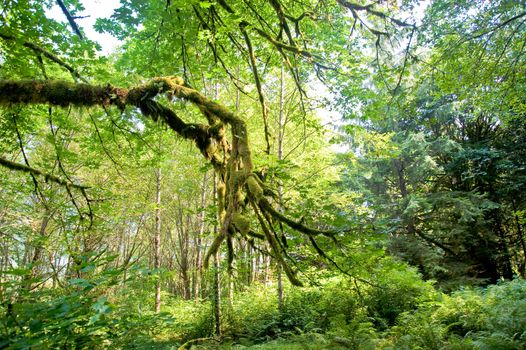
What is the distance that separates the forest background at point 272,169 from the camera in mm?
2879

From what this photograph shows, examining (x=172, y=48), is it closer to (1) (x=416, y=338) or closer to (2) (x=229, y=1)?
(2) (x=229, y=1)

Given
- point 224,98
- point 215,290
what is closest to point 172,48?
point 215,290

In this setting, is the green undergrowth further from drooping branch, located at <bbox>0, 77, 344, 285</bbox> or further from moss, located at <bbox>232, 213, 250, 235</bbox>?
drooping branch, located at <bbox>0, 77, 344, 285</bbox>

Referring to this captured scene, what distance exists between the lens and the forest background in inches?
113

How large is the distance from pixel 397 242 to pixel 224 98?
997 centimetres

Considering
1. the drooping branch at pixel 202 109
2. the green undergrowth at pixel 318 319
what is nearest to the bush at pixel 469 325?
the green undergrowth at pixel 318 319

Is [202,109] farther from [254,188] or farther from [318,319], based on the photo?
[318,319]

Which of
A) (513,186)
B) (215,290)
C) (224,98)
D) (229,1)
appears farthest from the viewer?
(224,98)

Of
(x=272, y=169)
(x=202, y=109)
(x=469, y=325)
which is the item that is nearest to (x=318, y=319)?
(x=469, y=325)

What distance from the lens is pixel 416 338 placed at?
5.32 m

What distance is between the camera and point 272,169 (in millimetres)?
3510

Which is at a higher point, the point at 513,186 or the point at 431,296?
the point at 513,186

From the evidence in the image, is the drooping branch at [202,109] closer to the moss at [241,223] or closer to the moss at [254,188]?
the moss at [254,188]

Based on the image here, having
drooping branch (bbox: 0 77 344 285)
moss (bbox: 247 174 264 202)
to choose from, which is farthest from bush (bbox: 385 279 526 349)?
moss (bbox: 247 174 264 202)
